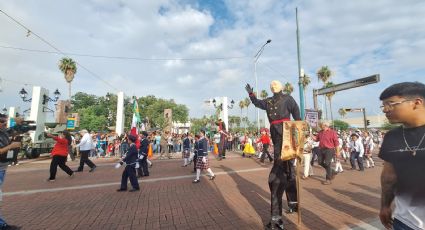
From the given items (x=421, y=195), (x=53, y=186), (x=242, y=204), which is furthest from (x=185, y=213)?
(x=53, y=186)

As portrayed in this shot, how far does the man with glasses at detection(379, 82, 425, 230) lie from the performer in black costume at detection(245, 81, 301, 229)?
7.34 feet

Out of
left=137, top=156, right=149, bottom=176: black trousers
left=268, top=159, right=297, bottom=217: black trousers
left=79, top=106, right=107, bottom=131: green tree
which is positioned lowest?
left=137, top=156, right=149, bottom=176: black trousers

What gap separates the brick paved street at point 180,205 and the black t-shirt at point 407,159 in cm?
285

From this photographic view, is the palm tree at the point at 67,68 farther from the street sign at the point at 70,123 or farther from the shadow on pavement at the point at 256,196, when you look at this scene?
the shadow on pavement at the point at 256,196

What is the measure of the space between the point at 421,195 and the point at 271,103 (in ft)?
10.3

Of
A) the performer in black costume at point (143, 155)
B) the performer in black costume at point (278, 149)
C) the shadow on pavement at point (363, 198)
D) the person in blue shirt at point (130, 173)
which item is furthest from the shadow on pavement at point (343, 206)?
the performer in black costume at point (143, 155)

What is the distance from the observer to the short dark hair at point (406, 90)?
2150mm

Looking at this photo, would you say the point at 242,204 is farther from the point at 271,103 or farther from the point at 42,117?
the point at 42,117

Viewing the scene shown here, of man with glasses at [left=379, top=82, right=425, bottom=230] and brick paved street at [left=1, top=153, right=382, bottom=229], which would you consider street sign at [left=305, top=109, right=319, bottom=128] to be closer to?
brick paved street at [left=1, top=153, right=382, bottom=229]

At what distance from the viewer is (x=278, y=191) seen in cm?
462

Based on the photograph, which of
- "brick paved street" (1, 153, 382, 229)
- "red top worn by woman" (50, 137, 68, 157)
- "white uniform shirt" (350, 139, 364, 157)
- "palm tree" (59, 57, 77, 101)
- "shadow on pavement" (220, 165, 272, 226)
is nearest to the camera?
"brick paved street" (1, 153, 382, 229)

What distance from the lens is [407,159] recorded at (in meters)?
2.05

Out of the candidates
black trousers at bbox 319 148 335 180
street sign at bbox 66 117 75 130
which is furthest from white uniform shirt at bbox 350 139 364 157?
street sign at bbox 66 117 75 130

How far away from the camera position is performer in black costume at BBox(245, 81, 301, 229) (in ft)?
14.7
